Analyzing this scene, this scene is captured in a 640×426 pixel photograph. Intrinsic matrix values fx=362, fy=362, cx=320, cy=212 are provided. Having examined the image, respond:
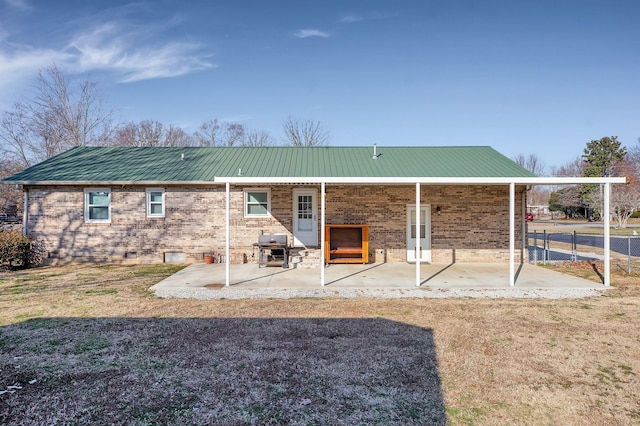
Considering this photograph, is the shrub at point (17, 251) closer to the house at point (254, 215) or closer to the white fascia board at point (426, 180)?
the house at point (254, 215)

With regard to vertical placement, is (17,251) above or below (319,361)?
above

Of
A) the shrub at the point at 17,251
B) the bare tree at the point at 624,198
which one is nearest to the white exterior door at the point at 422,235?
the shrub at the point at 17,251

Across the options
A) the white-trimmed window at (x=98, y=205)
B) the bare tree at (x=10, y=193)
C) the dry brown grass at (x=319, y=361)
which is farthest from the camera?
the bare tree at (x=10, y=193)

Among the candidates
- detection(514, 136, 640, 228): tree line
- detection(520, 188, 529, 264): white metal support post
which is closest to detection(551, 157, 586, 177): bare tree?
detection(514, 136, 640, 228): tree line

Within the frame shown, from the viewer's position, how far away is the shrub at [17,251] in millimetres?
11398

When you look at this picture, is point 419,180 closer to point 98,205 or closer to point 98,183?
point 98,183

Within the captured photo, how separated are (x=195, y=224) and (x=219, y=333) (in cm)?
796

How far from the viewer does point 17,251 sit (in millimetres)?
11586

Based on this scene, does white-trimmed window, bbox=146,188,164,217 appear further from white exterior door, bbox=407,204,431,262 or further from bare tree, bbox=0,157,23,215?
bare tree, bbox=0,157,23,215

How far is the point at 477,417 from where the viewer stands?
3326 millimetres

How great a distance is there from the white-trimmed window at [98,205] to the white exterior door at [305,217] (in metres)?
6.67

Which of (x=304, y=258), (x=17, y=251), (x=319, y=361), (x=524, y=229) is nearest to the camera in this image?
(x=319, y=361)

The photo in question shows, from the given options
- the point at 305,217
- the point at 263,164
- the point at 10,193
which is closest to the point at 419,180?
the point at 305,217

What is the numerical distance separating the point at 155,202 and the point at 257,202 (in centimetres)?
366
